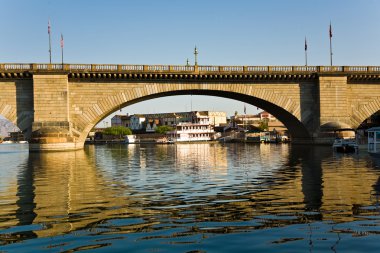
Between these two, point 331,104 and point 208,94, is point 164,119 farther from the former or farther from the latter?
point 331,104

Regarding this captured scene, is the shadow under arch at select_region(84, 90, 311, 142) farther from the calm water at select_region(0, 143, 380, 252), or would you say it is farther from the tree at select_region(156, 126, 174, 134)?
the tree at select_region(156, 126, 174, 134)

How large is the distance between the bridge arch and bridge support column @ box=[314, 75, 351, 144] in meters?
2.58

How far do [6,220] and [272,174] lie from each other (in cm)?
1437

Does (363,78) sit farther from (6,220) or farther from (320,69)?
(6,220)

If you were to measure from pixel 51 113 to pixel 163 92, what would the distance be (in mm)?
12648

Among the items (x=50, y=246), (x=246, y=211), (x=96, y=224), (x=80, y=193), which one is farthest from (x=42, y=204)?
(x=246, y=211)

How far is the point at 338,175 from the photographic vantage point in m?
21.2

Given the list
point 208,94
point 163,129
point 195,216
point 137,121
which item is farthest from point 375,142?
point 137,121

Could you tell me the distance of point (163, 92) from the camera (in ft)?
170

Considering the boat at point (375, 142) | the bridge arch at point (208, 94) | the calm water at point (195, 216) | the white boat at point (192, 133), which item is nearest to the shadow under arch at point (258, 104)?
the bridge arch at point (208, 94)

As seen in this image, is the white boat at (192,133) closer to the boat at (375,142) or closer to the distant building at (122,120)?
the distant building at (122,120)

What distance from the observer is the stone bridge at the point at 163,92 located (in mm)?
47469

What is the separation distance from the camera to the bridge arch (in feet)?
163

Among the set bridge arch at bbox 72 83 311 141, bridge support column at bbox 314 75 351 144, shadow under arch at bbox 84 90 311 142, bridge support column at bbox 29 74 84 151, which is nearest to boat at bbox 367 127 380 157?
bridge support column at bbox 314 75 351 144
